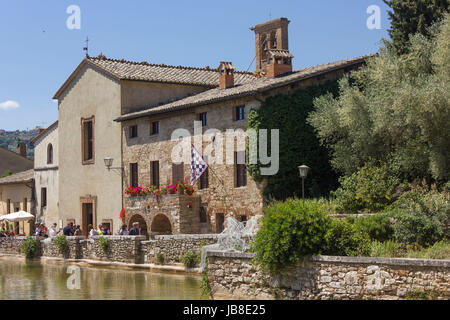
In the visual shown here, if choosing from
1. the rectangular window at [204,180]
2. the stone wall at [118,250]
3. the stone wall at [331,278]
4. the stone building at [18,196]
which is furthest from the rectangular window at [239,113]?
the stone building at [18,196]

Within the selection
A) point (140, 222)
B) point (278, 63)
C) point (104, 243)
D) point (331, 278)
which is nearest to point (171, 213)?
point (104, 243)

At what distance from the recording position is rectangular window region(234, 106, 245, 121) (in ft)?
83.3

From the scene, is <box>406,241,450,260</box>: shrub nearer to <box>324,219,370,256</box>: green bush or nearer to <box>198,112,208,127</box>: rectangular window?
<box>324,219,370,256</box>: green bush

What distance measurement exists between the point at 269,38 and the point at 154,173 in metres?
10.2

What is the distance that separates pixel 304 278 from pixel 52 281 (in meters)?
10.6

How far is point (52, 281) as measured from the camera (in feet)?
Answer: 69.1

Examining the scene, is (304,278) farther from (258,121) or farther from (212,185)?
(212,185)

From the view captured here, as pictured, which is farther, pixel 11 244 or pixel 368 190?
pixel 11 244

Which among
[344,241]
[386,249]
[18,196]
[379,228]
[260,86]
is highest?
[260,86]

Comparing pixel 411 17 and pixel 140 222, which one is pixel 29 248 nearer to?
pixel 140 222

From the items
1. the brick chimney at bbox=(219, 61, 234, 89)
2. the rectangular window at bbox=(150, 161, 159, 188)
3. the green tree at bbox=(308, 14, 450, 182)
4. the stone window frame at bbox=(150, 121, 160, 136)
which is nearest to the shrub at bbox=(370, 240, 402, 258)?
the green tree at bbox=(308, 14, 450, 182)

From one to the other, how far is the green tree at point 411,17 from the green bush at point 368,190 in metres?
5.56

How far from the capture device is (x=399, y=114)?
66.1 feet
